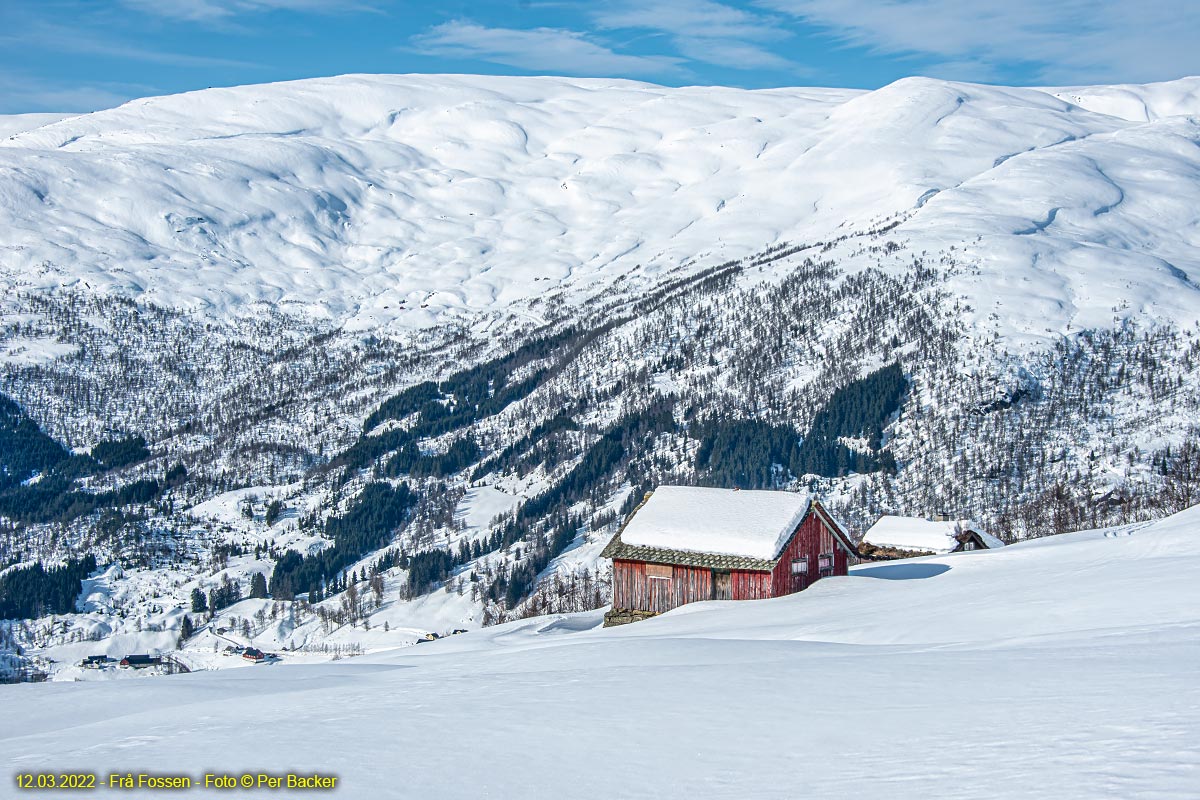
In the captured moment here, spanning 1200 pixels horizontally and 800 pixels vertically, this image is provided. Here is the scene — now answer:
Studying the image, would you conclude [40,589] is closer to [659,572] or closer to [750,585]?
[659,572]

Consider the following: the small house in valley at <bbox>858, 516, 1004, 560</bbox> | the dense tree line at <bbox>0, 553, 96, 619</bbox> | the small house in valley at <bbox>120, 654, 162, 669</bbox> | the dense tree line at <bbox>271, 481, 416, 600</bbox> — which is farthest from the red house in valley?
the dense tree line at <bbox>0, 553, 96, 619</bbox>

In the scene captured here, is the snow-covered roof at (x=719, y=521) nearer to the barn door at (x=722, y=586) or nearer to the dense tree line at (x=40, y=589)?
the barn door at (x=722, y=586)

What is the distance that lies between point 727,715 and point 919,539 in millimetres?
58644

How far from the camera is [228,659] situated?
137625 mm

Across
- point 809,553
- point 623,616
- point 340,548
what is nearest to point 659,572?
point 623,616

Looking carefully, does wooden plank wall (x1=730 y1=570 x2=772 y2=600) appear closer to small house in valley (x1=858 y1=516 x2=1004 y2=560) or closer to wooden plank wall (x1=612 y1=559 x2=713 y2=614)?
wooden plank wall (x1=612 y1=559 x2=713 y2=614)

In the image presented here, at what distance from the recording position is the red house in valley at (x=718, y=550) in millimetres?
44656

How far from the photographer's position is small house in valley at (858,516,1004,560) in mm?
69519

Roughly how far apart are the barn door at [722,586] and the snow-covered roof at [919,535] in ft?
96.3

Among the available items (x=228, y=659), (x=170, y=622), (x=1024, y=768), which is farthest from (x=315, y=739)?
(x=170, y=622)

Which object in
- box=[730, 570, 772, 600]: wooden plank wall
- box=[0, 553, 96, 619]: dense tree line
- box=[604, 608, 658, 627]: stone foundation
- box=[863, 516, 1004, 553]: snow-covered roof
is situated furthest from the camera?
box=[0, 553, 96, 619]: dense tree line

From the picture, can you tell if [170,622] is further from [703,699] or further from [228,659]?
[703,699]

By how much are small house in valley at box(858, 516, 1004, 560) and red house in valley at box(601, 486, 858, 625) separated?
22757 millimetres

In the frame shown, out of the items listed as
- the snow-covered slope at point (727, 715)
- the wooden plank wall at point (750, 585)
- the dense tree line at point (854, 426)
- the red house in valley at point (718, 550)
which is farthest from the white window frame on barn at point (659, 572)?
the dense tree line at point (854, 426)
